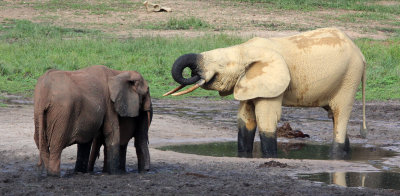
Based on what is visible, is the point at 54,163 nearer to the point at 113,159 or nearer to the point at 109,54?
the point at 113,159

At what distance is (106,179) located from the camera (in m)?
8.43

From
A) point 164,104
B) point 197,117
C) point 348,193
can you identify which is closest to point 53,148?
point 348,193

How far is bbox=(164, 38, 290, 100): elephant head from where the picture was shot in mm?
10703

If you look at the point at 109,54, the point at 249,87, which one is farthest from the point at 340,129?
the point at 109,54

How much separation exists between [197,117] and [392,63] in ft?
23.6

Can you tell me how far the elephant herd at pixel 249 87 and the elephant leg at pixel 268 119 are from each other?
0.01m

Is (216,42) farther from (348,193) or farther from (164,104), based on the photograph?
(348,193)

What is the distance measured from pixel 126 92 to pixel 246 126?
2.82m

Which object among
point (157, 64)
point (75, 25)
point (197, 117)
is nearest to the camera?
point (197, 117)

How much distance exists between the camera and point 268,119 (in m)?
10.8

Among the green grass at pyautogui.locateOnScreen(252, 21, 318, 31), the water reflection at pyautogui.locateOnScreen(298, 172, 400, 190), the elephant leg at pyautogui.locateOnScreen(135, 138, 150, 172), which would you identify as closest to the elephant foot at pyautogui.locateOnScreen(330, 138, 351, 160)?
the water reflection at pyautogui.locateOnScreen(298, 172, 400, 190)

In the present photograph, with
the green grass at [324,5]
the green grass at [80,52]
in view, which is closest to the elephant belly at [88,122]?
the green grass at [80,52]

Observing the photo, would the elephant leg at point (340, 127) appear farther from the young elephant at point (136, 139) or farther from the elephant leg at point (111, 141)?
the elephant leg at point (111, 141)

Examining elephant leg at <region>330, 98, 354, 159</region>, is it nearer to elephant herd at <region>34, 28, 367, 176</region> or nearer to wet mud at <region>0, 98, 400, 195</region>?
elephant herd at <region>34, 28, 367, 176</region>
